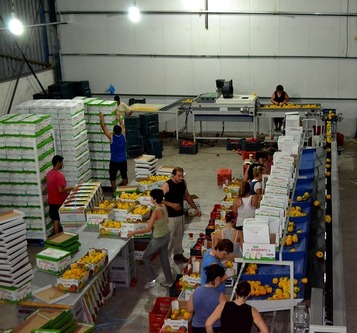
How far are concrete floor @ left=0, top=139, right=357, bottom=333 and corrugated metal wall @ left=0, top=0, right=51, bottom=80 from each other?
174 inches

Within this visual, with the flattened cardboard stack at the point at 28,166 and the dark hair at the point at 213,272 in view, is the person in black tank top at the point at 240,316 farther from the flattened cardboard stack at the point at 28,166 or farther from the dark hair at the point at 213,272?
the flattened cardboard stack at the point at 28,166

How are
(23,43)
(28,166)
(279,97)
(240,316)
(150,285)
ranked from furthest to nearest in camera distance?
1. (23,43)
2. (279,97)
3. (28,166)
4. (150,285)
5. (240,316)

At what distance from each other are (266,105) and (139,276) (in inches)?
339

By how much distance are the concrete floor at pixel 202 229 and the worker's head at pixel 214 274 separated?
1.79 m

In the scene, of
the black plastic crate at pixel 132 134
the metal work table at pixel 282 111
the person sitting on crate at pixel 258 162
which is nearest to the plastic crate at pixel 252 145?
the metal work table at pixel 282 111

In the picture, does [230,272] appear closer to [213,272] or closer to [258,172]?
[213,272]

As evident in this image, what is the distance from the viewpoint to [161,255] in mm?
9094

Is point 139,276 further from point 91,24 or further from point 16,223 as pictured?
point 91,24

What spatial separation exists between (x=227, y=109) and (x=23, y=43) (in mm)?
6335

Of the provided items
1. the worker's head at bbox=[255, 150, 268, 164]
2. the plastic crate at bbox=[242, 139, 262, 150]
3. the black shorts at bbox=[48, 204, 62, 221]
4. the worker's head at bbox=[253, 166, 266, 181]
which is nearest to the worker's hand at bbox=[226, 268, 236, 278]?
the worker's head at bbox=[253, 166, 266, 181]

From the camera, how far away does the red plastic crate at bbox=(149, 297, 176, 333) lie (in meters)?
7.61

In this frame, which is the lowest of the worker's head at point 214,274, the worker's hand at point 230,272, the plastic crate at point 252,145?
the worker's hand at point 230,272

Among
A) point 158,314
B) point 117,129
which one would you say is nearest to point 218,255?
point 158,314

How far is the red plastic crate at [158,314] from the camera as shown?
25.0 ft
